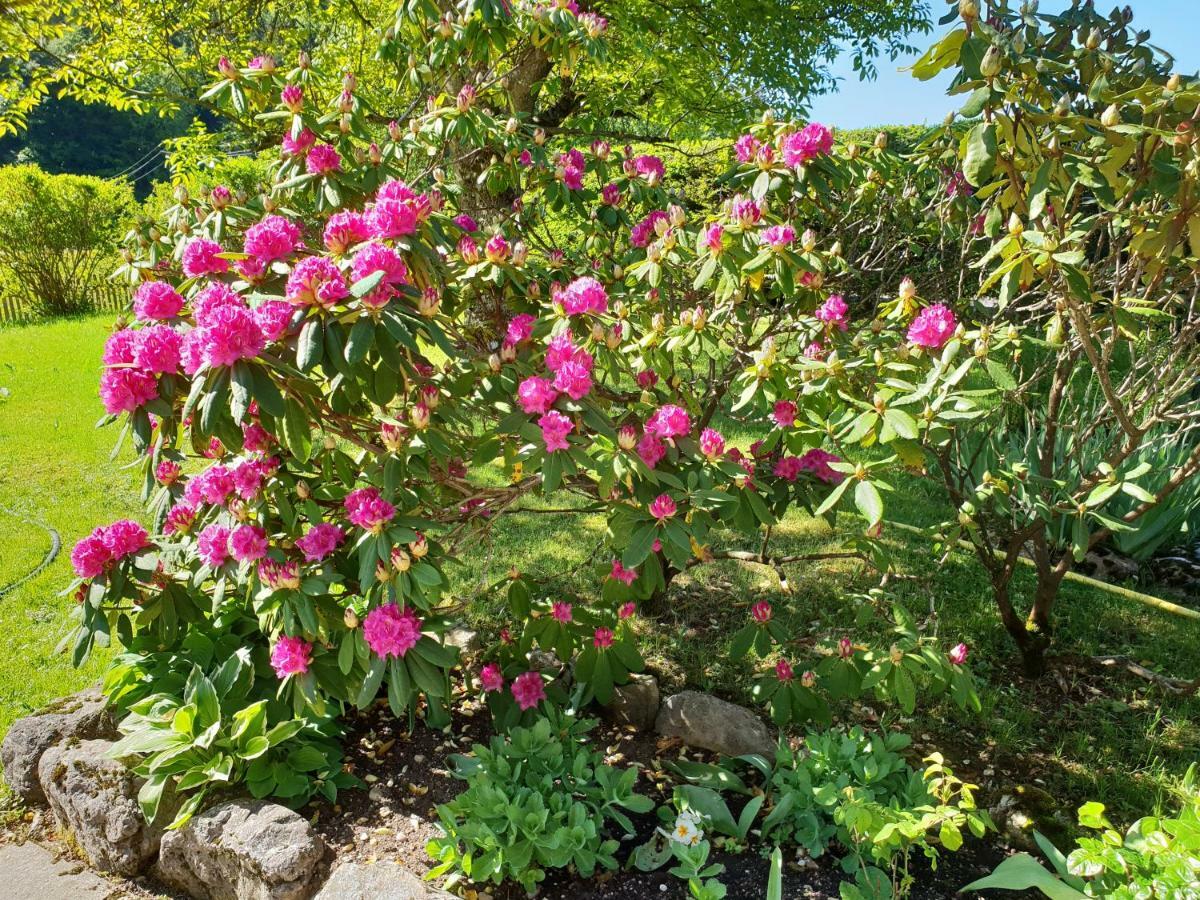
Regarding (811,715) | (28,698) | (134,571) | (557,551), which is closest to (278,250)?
(134,571)

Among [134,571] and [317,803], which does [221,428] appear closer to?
[134,571]

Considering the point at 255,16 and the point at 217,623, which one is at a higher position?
the point at 255,16

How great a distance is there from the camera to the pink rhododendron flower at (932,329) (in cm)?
201

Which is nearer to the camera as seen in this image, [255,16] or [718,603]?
[718,603]

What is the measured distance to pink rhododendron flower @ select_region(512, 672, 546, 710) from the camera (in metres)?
2.52

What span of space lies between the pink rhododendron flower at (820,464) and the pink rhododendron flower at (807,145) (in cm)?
85

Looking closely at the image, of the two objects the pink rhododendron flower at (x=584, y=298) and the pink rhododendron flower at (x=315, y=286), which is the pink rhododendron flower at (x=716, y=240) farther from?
the pink rhododendron flower at (x=315, y=286)

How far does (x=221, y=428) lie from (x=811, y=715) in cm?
179

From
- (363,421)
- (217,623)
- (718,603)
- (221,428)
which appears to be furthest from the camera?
(718,603)

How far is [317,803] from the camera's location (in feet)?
Result: 7.55

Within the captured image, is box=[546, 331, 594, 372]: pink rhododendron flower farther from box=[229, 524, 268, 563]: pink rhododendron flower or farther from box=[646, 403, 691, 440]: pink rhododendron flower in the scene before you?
box=[229, 524, 268, 563]: pink rhododendron flower

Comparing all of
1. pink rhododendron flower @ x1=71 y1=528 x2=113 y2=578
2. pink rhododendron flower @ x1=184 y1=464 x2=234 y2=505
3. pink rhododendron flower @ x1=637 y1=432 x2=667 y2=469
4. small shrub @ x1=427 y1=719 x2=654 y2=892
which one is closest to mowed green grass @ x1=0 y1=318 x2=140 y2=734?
pink rhododendron flower @ x1=71 y1=528 x2=113 y2=578

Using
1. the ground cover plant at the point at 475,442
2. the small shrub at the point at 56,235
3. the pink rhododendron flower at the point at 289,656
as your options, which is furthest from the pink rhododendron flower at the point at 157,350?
the small shrub at the point at 56,235

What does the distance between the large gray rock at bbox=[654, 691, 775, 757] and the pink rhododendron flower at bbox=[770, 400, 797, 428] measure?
100 cm
